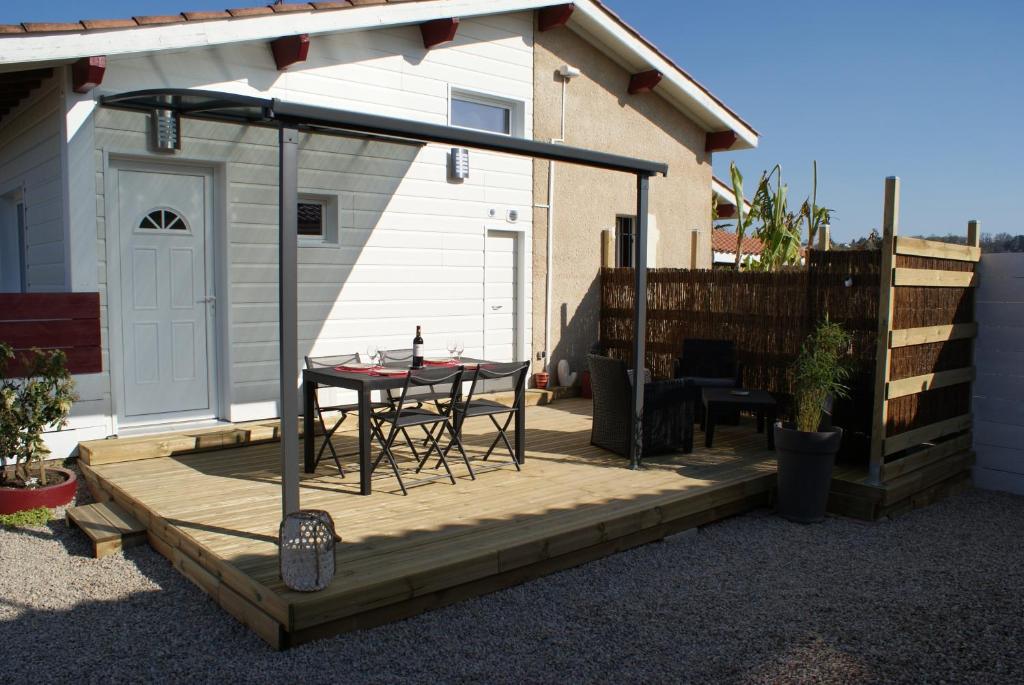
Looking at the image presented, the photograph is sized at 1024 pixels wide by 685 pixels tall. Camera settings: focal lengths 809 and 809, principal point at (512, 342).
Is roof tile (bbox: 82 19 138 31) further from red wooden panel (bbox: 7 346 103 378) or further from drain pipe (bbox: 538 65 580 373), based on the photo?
drain pipe (bbox: 538 65 580 373)

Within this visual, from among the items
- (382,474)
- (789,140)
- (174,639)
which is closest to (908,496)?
(382,474)

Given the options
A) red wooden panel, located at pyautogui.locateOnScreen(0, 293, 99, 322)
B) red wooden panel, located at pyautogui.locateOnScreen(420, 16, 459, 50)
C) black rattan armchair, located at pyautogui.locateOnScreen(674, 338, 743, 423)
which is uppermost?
red wooden panel, located at pyautogui.locateOnScreen(420, 16, 459, 50)

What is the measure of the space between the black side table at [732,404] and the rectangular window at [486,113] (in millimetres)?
3861

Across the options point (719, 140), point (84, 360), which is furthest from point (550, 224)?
point (84, 360)

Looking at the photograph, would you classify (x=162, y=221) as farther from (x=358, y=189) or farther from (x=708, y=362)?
(x=708, y=362)

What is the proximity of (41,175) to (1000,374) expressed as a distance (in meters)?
8.26

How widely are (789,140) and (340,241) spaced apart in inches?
684

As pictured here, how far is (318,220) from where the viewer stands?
24.8 feet

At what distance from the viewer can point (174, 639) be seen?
3729 mm

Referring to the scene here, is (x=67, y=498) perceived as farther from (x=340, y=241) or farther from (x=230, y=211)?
(x=340, y=241)

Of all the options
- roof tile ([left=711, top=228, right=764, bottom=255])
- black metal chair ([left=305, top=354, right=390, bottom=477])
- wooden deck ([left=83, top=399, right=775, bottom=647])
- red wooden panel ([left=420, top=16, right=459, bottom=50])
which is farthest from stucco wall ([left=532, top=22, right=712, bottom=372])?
roof tile ([left=711, top=228, right=764, bottom=255])

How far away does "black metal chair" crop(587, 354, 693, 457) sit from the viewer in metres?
6.28

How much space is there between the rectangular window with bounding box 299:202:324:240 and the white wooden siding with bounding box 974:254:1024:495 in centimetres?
590

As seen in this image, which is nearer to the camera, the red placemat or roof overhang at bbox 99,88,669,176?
roof overhang at bbox 99,88,669,176
